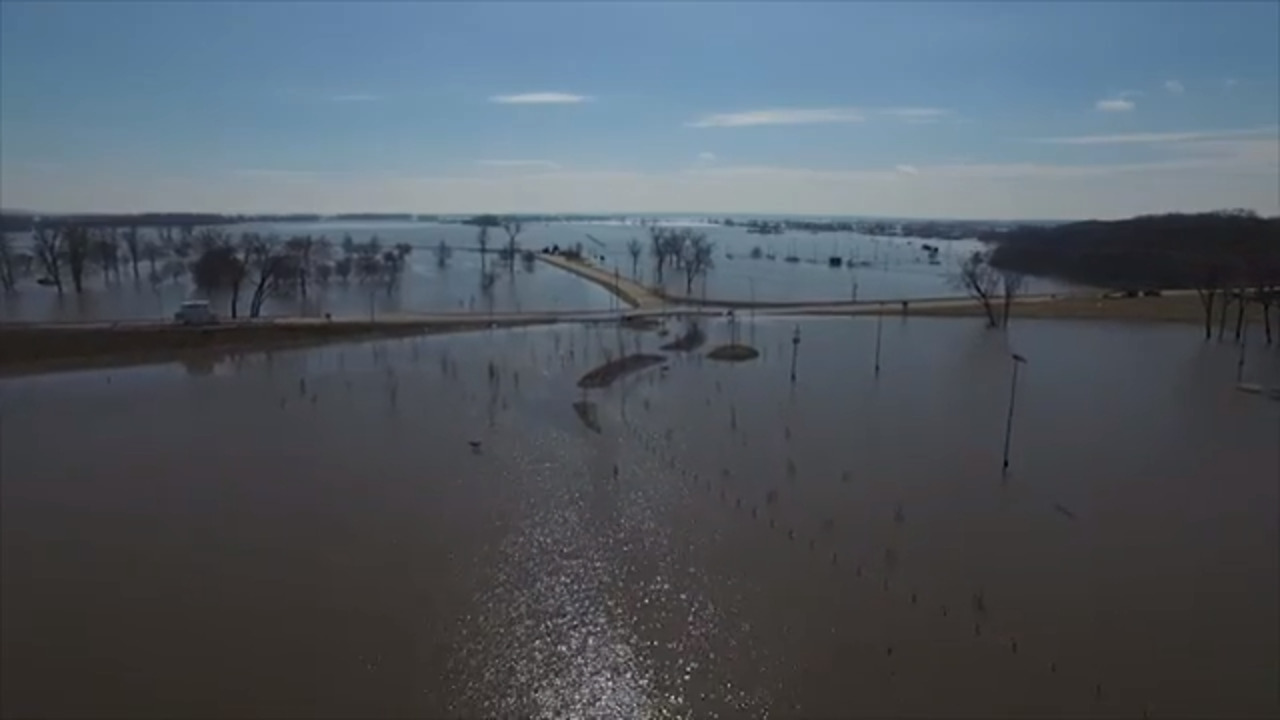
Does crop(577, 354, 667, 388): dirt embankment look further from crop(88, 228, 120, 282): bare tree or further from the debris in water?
crop(88, 228, 120, 282): bare tree

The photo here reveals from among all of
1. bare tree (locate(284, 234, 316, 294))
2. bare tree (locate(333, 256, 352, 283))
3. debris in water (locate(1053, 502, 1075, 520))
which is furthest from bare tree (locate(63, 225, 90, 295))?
bare tree (locate(333, 256, 352, 283))

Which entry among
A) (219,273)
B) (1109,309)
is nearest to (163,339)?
(219,273)

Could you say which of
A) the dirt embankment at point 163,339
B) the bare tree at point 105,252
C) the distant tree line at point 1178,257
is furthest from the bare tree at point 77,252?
the distant tree line at point 1178,257

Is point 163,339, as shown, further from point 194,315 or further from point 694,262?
point 694,262

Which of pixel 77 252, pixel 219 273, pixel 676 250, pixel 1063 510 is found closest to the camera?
pixel 1063 510

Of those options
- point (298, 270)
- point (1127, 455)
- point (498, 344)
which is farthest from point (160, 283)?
point (1127, 455)

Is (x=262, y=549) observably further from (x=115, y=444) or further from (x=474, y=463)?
(x=115, y=444)
